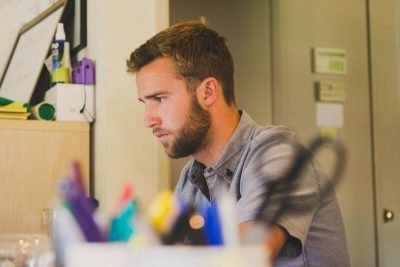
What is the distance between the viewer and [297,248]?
896 mm

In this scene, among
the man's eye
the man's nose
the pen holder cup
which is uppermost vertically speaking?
the man's eye

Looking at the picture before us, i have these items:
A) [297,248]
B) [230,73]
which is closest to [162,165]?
[230,73]

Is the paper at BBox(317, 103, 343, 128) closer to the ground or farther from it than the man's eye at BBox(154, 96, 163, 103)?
farther from it

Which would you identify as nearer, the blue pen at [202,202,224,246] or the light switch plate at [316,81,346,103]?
the blue pen at [202,202,224,246]

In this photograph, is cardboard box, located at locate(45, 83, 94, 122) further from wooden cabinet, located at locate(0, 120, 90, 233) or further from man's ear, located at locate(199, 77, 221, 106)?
man's ear, located at locate(199, 77, 221, 106)

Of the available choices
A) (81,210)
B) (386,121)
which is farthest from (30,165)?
(386,121)

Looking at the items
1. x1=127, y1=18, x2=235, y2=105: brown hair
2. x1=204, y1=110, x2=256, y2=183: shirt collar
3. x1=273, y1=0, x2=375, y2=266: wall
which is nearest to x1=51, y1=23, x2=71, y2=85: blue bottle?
x1=127, y1=18, x2=235, y2=105: brown hair

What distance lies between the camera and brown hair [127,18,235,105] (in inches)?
53.4

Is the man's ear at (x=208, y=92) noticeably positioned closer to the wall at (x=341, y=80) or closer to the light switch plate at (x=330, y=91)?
the wall at (x=341, y=80)

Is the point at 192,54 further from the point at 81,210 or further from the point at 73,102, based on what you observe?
the point at 81,210

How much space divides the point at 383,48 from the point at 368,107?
11.2 inches

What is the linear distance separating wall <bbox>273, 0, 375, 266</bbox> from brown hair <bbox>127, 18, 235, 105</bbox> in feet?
3.42

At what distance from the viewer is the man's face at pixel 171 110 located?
52.6 inches

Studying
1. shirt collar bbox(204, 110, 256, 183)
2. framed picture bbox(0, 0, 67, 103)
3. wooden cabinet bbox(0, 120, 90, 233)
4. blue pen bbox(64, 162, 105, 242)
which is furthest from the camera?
framed picture bbox(0, 0, 67, 103)
